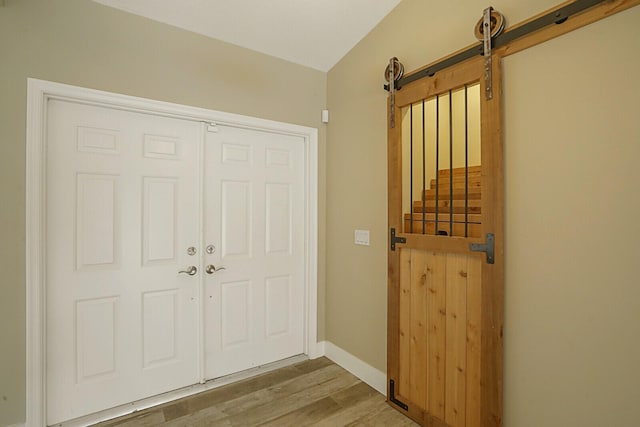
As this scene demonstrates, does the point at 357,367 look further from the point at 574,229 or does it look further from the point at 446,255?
the point at 574,229

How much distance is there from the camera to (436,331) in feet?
6.15

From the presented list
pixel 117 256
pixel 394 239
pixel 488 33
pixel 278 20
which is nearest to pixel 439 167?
pixel 394 239

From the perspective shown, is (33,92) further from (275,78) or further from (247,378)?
(247,378)

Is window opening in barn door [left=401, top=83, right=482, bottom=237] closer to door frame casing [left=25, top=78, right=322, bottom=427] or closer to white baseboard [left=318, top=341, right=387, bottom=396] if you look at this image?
white baseboard [left=318, top=341, right=387, bottom=396]

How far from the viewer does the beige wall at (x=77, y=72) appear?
170 centimetres

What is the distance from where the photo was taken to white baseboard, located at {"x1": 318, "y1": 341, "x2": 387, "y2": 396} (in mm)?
2288

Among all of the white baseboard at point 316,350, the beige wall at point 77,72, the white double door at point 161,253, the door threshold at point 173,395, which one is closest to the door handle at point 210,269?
the white double door at point 161,253

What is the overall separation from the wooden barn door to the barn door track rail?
0.05m

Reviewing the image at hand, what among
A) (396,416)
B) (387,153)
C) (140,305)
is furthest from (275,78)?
(396,416)

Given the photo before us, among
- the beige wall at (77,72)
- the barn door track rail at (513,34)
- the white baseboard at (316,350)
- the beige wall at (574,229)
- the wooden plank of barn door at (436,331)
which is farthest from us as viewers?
the white baseboard at (316,350)

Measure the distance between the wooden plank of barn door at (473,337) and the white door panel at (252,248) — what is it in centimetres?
155

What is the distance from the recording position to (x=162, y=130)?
2193 mm

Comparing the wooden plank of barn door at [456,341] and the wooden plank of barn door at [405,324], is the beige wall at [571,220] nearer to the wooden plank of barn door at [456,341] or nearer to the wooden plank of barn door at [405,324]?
the wooden plank of barn door at [456,341]

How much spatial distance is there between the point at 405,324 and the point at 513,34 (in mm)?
1837
